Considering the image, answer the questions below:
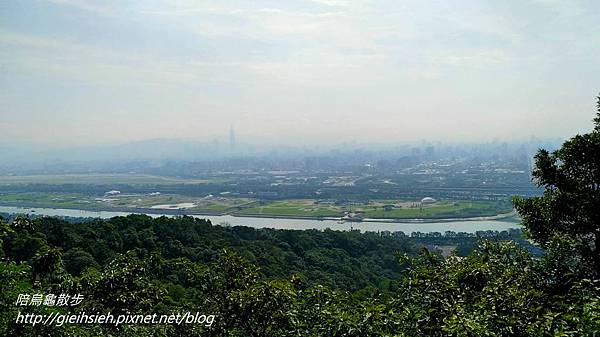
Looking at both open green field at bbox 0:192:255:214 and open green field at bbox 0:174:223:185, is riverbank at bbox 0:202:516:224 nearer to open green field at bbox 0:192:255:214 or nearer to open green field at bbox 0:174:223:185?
open green field at bbox 0:192:255:214

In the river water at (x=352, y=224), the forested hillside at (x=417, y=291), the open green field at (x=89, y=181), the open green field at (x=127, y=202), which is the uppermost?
the forested hillside at (x=417, y=291)

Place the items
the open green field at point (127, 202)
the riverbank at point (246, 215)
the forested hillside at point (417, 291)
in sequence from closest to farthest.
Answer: the forested hillside at point (417, 291) → the riverbank at point (246, 215) → the open green field at point (127, 202)

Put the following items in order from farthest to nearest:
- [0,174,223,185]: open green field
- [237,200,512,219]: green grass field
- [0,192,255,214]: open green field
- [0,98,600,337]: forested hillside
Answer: [0,174,223,185]: open green field < [0,192,255,214]: open green field < [237,200,512,219]: green grass field < [0,98,600,337]: forested hillside

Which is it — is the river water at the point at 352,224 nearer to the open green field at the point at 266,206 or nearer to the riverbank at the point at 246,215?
the riverbank at the point at 246,215

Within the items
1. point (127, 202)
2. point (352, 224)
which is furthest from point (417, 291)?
point (127, 202)

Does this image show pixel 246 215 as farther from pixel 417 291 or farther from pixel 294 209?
pixel 417 291

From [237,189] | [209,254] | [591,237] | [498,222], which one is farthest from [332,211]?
[591,237]

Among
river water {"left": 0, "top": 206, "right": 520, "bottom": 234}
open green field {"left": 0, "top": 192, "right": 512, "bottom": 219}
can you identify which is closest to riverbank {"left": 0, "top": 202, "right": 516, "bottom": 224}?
open green field {"left": 0, "top": 192, "right": 512, "bottom": 219}

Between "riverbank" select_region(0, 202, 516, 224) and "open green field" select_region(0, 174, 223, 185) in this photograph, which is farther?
"open green field" select_region(0, 174, 223, 185)

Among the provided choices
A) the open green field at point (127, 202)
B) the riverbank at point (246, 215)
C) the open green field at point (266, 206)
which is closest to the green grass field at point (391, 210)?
the open green field at point (266, 206)

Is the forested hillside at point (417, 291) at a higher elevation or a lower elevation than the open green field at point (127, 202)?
higher

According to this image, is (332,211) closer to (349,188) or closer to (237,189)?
(349,188)
